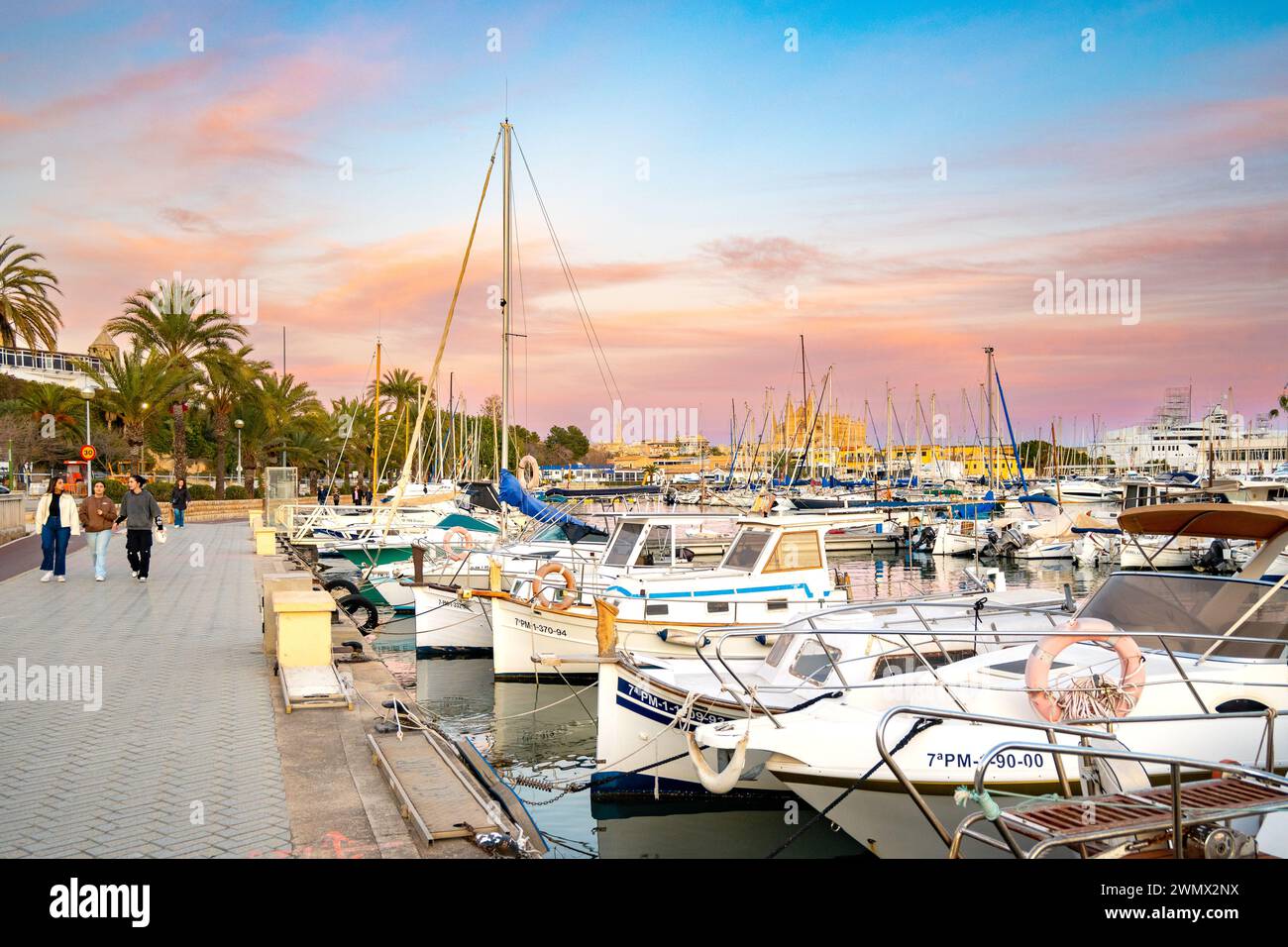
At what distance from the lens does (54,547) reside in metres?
19.3

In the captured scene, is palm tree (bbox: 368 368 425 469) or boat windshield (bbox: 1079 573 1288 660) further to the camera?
palm tree (bbox: 368 368 425 469)

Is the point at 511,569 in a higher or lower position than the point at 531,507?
lower

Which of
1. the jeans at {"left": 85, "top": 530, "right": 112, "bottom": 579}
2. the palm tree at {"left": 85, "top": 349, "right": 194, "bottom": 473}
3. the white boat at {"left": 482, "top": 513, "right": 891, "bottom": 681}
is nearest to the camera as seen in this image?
the white boat at {"left": 482, "top": 513, "right": 891, "bottom": 681}

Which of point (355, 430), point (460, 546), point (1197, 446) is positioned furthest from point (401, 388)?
point (1197, 446)

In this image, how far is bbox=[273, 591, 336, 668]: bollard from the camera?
10.6 m

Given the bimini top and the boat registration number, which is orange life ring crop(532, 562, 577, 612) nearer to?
the bimini top

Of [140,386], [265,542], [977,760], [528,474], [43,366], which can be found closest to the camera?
[977,760]

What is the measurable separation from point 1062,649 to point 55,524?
59.5 ft

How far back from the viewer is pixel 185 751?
7.96 meters

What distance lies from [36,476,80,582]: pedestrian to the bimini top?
17.7 meters

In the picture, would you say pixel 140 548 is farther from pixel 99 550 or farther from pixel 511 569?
pixel 511 569

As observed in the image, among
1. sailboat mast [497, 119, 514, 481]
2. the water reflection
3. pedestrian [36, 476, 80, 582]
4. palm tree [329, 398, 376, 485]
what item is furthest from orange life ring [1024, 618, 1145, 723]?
palm tree [329, 398, 376, 485]
